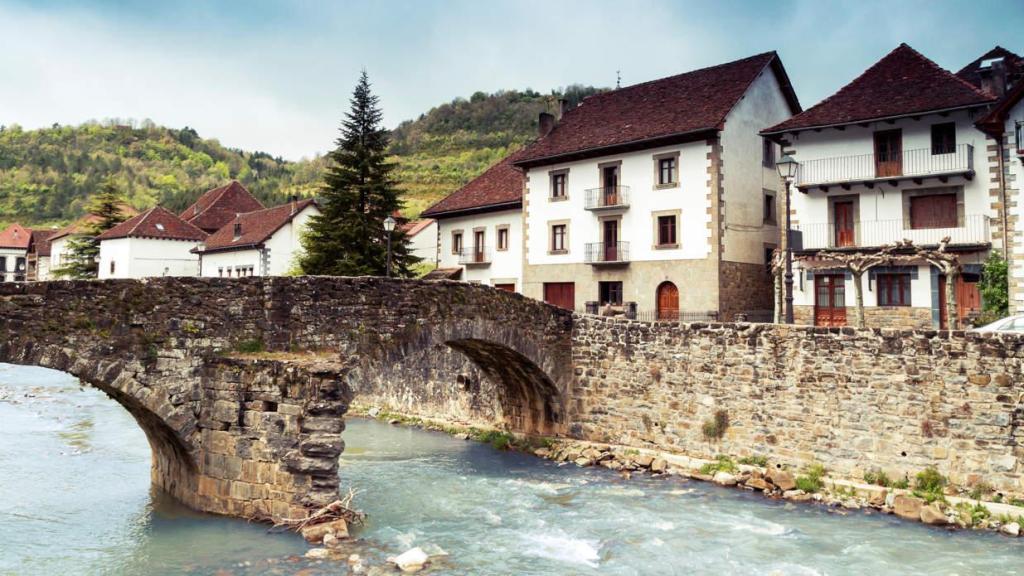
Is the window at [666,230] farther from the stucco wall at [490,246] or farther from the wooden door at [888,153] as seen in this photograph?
the stucco wall at [490,246]

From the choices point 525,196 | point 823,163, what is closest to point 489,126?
point 525,196

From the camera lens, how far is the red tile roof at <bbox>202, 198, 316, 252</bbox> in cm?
4300

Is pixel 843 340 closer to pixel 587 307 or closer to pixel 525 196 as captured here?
pixel 587 307

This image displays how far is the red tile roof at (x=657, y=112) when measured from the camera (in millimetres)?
26344

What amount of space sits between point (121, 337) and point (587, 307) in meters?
17.6

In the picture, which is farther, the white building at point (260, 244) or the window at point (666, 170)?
the white building at point (260, 244)

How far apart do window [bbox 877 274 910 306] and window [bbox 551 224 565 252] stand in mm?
11199

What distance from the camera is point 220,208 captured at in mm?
55281

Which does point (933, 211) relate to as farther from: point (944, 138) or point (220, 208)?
point (220, 208)

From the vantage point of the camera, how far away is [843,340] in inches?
620

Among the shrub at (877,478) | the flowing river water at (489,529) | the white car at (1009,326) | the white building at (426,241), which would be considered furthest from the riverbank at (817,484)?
the white building at (426,241)

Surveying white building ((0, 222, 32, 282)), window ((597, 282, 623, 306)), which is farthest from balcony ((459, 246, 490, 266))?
white building ((0, 222, 32, 282))

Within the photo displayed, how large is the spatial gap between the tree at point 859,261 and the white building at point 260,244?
2592 centimetres

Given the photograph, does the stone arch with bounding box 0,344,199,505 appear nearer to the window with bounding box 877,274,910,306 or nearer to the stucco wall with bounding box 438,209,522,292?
the stucco wall with bounding box 438,209,522,292
